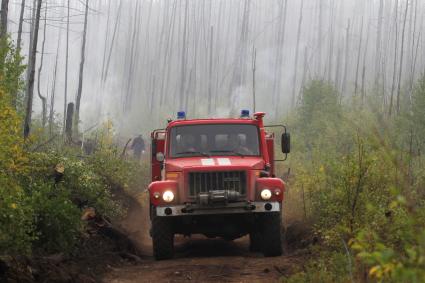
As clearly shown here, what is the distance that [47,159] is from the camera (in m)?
12.7

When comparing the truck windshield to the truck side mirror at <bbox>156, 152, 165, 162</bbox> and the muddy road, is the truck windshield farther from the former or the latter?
the muddy road

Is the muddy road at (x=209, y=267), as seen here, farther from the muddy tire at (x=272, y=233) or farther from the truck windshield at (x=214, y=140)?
the truck windshield at (x=214, y=140)

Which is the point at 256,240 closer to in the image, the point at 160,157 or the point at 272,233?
the point at 272,233

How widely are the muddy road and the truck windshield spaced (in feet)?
5.75

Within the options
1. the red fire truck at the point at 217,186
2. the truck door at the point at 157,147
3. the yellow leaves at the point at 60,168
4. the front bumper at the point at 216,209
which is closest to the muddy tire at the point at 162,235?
the red fire truck at the point at 217,186

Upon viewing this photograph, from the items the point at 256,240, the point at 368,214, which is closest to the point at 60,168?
the point at 256,240

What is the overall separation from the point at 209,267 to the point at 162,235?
132cm

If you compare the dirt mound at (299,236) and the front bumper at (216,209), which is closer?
the front bumper at (216,209)

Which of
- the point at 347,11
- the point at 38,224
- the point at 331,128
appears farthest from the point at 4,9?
the point at 347,11

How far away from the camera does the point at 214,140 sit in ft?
37.0

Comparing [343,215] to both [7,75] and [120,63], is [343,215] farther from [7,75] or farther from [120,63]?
[120,63]

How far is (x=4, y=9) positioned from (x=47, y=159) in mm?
7106

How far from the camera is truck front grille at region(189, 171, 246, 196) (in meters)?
10.3

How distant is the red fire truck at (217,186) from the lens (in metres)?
10.3
